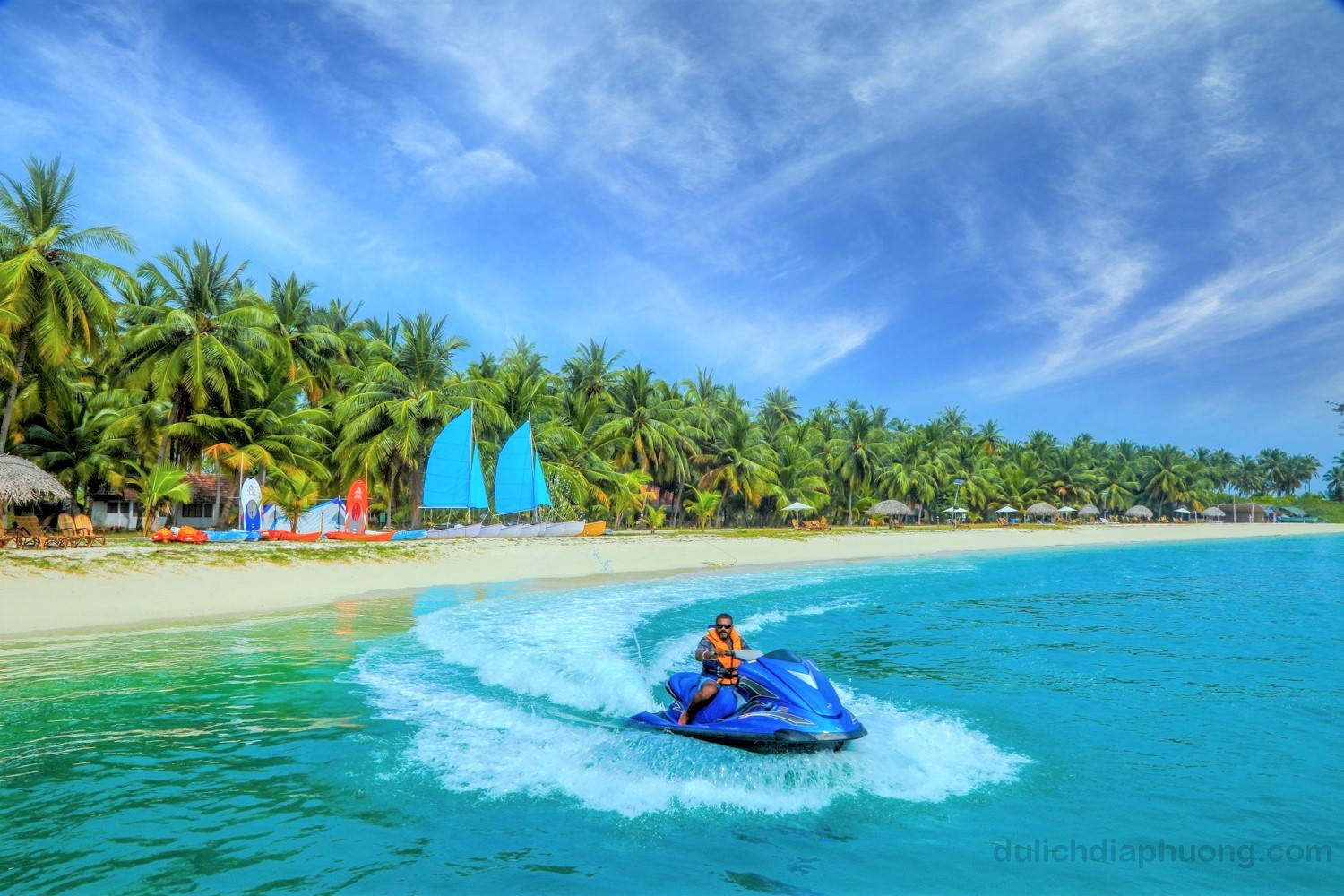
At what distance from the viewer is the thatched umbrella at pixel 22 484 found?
21.3 metres

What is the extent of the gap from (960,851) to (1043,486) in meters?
94.1

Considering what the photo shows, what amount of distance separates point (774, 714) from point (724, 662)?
0.94m

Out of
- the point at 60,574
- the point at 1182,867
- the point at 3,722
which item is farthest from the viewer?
the point at 60,574

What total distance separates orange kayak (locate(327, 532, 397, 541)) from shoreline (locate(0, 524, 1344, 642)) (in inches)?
81.8

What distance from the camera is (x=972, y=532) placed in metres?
61.8

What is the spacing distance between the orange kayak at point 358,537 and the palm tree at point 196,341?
753 cm

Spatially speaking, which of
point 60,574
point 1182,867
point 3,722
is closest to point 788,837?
point 1182,867

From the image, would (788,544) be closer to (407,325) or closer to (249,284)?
(407,325)

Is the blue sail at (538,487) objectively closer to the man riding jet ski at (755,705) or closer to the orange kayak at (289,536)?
the orange kayak at (289,536)

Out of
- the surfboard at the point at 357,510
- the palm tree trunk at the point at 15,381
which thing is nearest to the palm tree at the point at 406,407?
the surfboard at the point at 357,510

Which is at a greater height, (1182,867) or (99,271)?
(99,271)

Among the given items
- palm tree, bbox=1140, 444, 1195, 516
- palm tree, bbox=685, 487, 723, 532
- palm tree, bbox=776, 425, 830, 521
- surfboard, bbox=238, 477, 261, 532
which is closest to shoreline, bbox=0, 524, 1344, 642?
surfboard, bbox=238, 477, 261, 532

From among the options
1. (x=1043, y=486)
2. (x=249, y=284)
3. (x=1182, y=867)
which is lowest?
(x=1182, y=867)

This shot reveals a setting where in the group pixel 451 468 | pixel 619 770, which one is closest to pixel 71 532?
pixel 451 468
